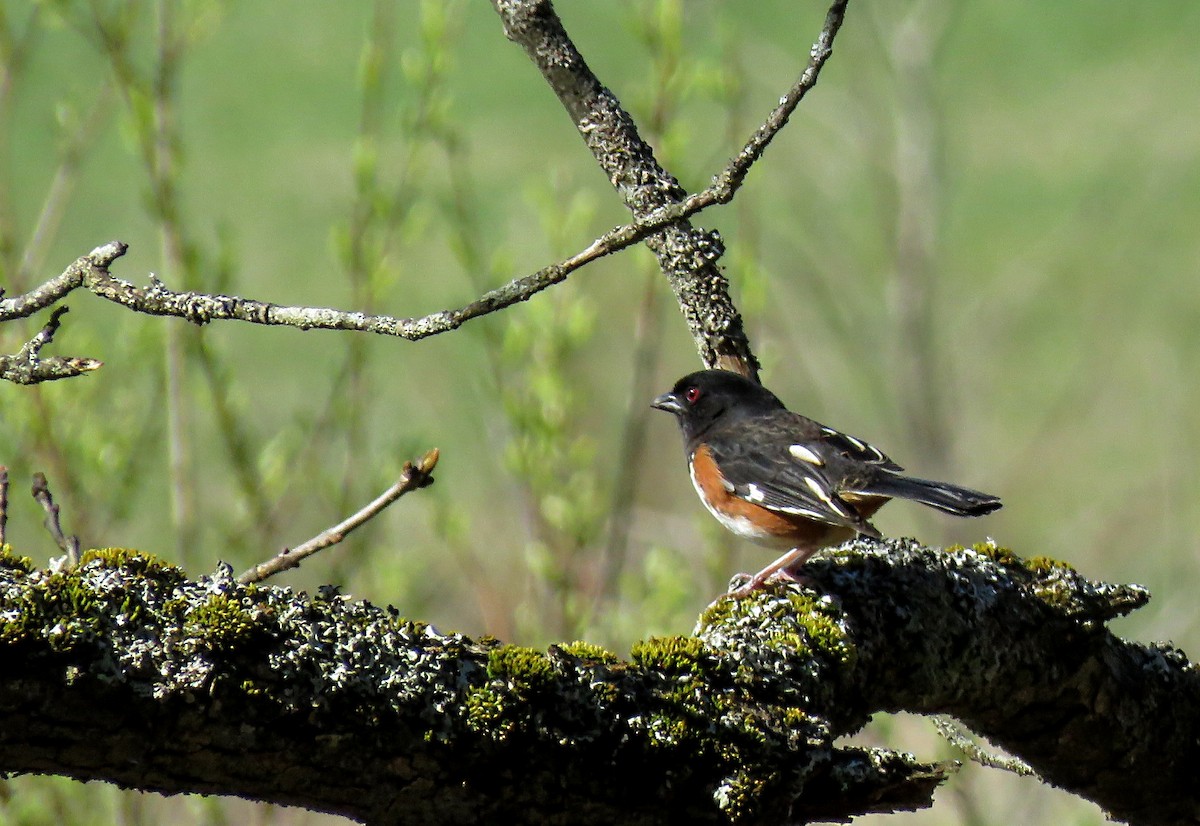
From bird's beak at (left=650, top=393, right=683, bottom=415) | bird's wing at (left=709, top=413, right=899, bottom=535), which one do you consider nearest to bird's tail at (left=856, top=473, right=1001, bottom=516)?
bird's wing at (left=709, top=413, right=899, bottom=535)

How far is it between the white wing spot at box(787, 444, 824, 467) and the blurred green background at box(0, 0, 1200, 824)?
0.66 metres

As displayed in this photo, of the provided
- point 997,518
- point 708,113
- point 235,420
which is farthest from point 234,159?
point 235,420

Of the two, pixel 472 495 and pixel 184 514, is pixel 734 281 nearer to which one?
pixel 184 514

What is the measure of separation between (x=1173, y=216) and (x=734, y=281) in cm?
779

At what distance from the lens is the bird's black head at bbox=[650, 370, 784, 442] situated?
3.62 m

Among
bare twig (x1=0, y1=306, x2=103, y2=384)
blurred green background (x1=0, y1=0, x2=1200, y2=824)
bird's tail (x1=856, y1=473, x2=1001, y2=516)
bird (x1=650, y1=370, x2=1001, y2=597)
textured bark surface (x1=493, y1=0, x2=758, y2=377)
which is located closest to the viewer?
bare twig (x1=0, y1=306, x2=103, y2=384)

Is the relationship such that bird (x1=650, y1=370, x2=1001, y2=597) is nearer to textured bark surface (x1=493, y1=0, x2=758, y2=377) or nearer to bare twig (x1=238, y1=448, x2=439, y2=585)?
textured bark surface (x1=493, y1=0, x2=758, y2=377)

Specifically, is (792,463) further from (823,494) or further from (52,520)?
(52,520)

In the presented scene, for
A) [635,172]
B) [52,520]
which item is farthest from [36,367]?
[635,172]

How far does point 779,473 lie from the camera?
377 cm

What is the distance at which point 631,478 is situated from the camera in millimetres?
4426

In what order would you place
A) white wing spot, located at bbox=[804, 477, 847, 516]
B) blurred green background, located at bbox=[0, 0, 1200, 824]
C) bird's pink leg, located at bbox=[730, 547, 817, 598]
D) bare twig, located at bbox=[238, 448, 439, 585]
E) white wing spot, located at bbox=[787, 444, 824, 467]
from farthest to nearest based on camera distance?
blurred green background, located at bbox=[0, 0, 1200, 824] → white wing spot, located at bbox=[787, 444, 824, 467] → white wing spot, located at bbox=[804, 477, 847, 516] → bird's pink leg, located at bbox=[730, 547, 817, 598] → bare twig, located at bbox=[238, 448, 439, 585]

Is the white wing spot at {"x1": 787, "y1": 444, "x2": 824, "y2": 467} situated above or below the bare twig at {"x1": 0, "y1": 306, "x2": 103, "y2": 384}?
above

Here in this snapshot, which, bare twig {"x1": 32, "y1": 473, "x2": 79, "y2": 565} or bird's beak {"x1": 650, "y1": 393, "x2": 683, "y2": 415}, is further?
bird's beak {"x1": 650, "y1": 393, "x2": 683, "y2": 415}
